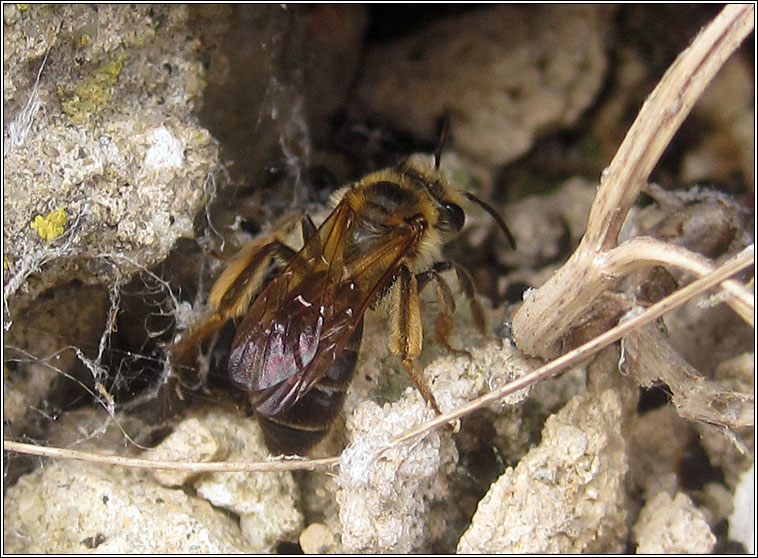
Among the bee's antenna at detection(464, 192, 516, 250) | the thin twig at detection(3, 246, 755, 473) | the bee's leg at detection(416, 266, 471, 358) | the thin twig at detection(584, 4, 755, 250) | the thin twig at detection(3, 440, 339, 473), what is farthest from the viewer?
the bee's antenna at detection(464, 192, 516, 250)

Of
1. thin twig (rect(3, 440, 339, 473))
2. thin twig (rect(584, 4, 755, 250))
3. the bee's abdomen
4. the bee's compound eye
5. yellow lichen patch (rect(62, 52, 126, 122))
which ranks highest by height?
thin twig (rect(584, 4, 755, 250))

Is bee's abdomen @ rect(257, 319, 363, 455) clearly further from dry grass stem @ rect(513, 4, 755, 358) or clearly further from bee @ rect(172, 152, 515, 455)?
dry grass stem @ rect(513, 4, 755, 358)

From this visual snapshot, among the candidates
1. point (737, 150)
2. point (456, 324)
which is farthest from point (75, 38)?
point (737, 150)

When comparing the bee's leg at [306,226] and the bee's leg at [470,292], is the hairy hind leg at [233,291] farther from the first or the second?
the bee's leg at [470,292]

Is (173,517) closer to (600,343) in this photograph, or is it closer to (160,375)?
(160,375)

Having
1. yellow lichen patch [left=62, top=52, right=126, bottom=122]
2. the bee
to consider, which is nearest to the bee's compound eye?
the bee

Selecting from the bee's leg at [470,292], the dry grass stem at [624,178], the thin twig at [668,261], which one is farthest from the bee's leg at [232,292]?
the thin twig at [668,261]
